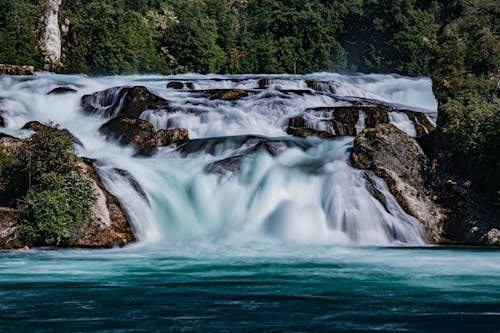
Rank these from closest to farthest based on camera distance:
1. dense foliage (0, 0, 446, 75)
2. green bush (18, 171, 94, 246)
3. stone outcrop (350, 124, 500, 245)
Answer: green bush (18, 171, 94, 246) < stone outcrop (350, 124, 500, 245) < dense foliage (0, 0, 446, 75)

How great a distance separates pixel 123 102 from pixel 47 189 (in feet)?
48.5

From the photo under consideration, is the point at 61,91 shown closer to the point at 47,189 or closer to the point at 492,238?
the point at 47,189

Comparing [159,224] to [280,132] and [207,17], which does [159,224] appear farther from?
[207,17]

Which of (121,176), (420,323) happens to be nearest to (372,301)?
(420,323)

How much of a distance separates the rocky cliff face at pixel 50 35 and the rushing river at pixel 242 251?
26.8 meters

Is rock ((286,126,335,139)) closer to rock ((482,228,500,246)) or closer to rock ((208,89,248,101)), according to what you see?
rock ((208,89,248,101))

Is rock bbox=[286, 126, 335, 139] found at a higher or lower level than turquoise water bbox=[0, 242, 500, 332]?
higher

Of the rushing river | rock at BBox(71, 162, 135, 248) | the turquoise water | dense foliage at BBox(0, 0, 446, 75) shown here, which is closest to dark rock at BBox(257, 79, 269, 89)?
the rushing river

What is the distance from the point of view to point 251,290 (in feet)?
57.2

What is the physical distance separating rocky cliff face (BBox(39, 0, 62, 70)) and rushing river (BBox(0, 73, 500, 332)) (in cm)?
2680

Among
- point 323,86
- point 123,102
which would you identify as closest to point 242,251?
point 123,102

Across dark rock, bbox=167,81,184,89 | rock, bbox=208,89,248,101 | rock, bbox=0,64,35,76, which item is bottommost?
rock, bbox=208,89,248,101

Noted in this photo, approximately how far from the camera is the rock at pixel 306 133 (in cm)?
3506

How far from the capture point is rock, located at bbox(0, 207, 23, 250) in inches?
993
